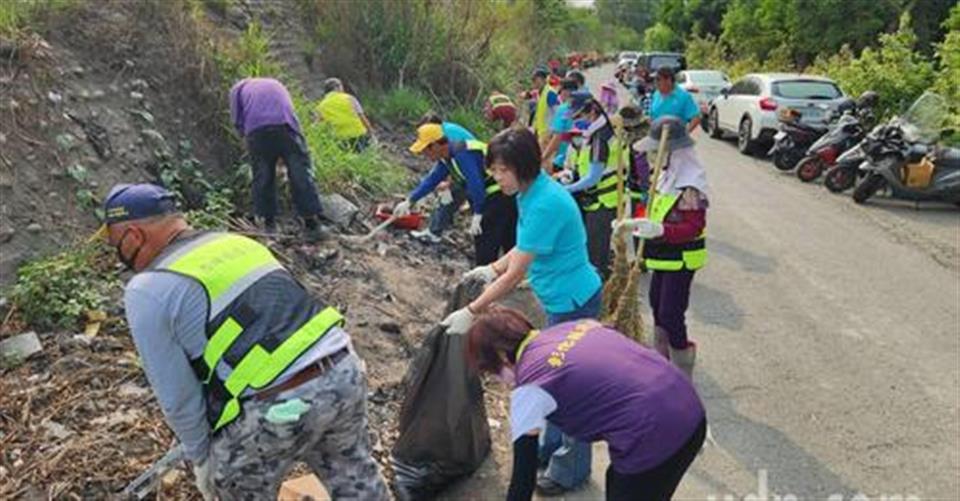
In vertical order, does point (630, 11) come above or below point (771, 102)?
below

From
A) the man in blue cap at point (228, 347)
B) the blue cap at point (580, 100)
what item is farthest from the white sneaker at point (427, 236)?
the man in blue cap at point (228, 347)

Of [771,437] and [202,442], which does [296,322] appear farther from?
[771,437]

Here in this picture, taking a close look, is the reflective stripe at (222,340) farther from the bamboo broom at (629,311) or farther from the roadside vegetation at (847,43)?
the roadside vegetation at (847,43)

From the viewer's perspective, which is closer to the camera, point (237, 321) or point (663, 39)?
point (237, 321)

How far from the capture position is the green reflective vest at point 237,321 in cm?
244

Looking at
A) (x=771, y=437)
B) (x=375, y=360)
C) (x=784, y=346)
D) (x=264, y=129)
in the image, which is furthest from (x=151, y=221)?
(x=784, y=346)

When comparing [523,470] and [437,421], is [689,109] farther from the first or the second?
[523,470]

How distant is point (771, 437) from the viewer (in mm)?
4336

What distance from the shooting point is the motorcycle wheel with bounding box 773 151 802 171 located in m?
12.5

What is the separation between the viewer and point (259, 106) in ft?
21.0

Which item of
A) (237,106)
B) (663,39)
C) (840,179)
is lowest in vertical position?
(663,39)

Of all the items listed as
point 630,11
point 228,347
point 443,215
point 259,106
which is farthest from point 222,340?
point 630,11

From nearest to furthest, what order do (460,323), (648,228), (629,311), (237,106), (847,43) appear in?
(460,323) < (648,228) < (629,311) < (237,106) < (847,43)

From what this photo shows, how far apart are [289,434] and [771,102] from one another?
41.4 feet
